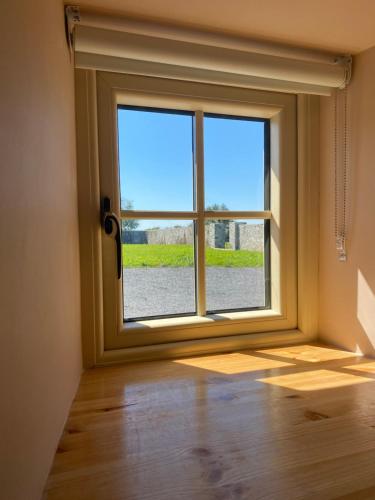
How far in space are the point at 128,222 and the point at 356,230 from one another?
994mm

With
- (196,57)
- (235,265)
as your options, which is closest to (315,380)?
(235,265)

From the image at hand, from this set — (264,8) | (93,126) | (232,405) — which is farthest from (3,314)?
(264,8)

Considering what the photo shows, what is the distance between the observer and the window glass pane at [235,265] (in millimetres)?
1567

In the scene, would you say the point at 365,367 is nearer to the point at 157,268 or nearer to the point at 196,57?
the point at 157,268

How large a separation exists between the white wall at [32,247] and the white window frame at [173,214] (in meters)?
0.27

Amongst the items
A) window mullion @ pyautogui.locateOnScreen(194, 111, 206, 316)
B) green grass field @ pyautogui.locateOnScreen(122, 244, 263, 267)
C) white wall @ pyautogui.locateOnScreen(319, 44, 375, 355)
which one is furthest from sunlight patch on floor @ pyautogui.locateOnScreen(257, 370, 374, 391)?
green grass field @ pyautogui.locateOnScreen(122, 244, 263, 267)

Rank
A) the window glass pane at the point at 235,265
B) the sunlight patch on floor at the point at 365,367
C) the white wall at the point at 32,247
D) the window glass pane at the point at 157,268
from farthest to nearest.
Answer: the window glass pane at the point at 235,265 < the window glass pane at the point at 157,268 < the sunlight patch on floor at the point at 365,367 < the white wall at the point at 32,247

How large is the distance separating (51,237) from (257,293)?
114 centimetres

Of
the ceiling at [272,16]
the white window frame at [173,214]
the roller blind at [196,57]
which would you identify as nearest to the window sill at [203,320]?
the white window frame at [173,214]

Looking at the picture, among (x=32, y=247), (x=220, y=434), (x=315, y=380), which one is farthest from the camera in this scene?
(x=315, y=380)

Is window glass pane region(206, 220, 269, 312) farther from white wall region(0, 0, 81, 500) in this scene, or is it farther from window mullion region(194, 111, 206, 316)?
white wall region(0, 0, 81, 500)

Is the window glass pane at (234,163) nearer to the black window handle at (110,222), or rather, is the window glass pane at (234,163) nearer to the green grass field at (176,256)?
the green grass field at (176,256)

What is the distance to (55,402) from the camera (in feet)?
2.56

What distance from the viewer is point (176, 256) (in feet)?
5.00
